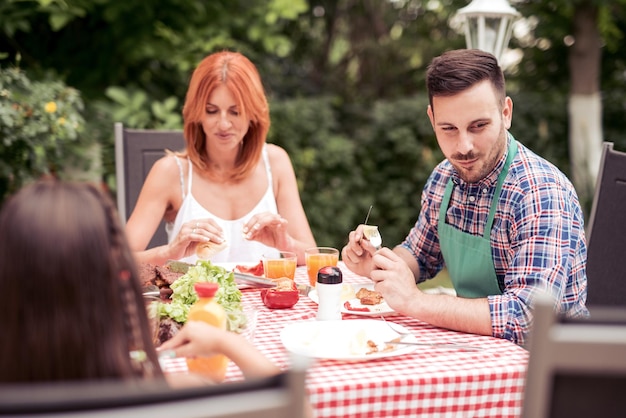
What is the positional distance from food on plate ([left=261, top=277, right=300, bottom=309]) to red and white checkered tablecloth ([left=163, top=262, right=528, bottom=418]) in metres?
0.38

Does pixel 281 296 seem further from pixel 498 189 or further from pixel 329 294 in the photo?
pixel 498 189

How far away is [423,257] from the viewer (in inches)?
117

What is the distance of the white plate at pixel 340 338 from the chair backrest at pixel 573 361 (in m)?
0.72

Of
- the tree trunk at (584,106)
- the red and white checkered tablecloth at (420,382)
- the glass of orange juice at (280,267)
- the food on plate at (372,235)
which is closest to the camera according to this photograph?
the red and white checkered tablecloth at (420,382)

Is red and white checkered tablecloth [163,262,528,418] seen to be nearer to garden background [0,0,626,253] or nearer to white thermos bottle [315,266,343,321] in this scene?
white thermos bottle [315,266,343,321]

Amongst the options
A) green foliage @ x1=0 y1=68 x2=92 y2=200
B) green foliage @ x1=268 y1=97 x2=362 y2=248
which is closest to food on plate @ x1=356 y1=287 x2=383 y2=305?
green foliage @ x1=0 y1=68 x2=92 y2=200

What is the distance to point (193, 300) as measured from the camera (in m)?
2.19

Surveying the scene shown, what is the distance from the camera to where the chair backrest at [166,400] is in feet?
3.09

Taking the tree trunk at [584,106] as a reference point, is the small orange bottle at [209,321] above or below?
below

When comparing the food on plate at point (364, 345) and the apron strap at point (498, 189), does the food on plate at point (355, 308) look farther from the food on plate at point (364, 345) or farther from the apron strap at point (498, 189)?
the apron strap at point (498, 189)

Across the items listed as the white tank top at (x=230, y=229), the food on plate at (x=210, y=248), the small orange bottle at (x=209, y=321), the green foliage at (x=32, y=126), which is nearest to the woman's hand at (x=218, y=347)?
the small orange bottle at (x=209, y=321)

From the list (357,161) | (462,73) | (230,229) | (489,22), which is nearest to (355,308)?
(462,73)

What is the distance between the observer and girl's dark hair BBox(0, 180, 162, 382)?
3.84ft

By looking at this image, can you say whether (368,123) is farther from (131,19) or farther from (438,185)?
(438,185)
